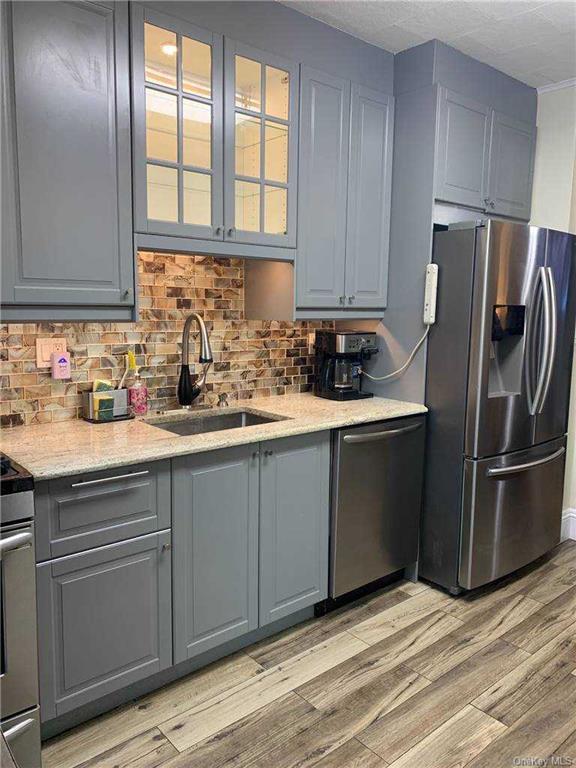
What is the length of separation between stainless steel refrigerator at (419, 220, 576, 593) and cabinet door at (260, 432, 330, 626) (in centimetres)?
65

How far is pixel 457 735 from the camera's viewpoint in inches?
77.9

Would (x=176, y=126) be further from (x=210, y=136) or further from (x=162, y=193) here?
(x=162, y=193)

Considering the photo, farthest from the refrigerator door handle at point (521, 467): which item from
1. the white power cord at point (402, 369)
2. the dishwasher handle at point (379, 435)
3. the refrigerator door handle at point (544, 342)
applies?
the white power cord at point (402, 369)

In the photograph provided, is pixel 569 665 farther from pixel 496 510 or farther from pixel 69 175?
pixel 69 175

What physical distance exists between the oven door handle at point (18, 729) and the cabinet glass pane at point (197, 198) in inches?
67.4

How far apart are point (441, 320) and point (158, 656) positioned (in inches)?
73.0

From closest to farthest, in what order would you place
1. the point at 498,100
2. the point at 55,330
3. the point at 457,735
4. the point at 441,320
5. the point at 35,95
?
the point at 35,95 < the point at 457,735 < the point at 55,330 < the point at 441,320 < the point at 498,100

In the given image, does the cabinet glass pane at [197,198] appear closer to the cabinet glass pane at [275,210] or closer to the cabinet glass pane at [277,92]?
the cabinet glass pane at [275,210]

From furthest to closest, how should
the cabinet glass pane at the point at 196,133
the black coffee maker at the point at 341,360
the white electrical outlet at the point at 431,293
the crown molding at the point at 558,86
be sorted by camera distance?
the crown molding at the point at 558,86
the black coffee maker at the point at 341,360
the white electrical outlet at the point at 431,293
the cabinet glass pane at the point at 196,133

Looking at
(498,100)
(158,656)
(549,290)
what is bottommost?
(158,656)

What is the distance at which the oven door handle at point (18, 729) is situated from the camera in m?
1.66

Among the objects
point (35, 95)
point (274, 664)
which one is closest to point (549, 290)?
point (274, 664)

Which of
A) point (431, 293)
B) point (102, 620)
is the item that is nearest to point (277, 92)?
point (431, 293)

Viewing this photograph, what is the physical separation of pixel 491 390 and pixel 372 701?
1.47m
